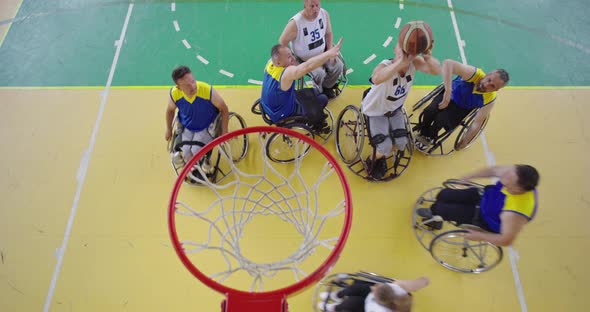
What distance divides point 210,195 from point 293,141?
119cm

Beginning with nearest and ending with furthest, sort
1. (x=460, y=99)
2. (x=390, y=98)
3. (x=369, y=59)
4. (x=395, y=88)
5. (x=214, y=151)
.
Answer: (x=395, y=88) → (x=390, y=98) → (x=460, y=99) → (x=214, y=151) → (x=369, y=59)

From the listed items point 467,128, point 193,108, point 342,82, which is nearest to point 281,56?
point 193,108

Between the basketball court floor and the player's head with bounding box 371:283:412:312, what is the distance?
1008 millimetres

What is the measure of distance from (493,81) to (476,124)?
0.68m

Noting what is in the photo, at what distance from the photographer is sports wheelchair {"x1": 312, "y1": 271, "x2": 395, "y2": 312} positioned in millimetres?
3869

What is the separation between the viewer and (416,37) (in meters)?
3.52

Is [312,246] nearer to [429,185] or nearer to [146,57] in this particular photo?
[429,185]

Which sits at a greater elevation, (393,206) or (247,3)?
(247,3)

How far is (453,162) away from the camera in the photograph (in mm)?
4871

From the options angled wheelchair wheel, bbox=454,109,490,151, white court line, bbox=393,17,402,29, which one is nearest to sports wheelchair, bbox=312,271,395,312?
angled wheelchair wheel, bbox=454,109,490,151

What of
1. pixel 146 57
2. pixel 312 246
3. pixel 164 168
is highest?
pixel 146 57

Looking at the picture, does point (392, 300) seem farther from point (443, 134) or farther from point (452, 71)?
point (452, 71)

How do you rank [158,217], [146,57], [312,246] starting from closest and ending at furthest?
[312,246] < [158,217] < [146,57]

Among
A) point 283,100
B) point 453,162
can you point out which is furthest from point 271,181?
point 453,162
